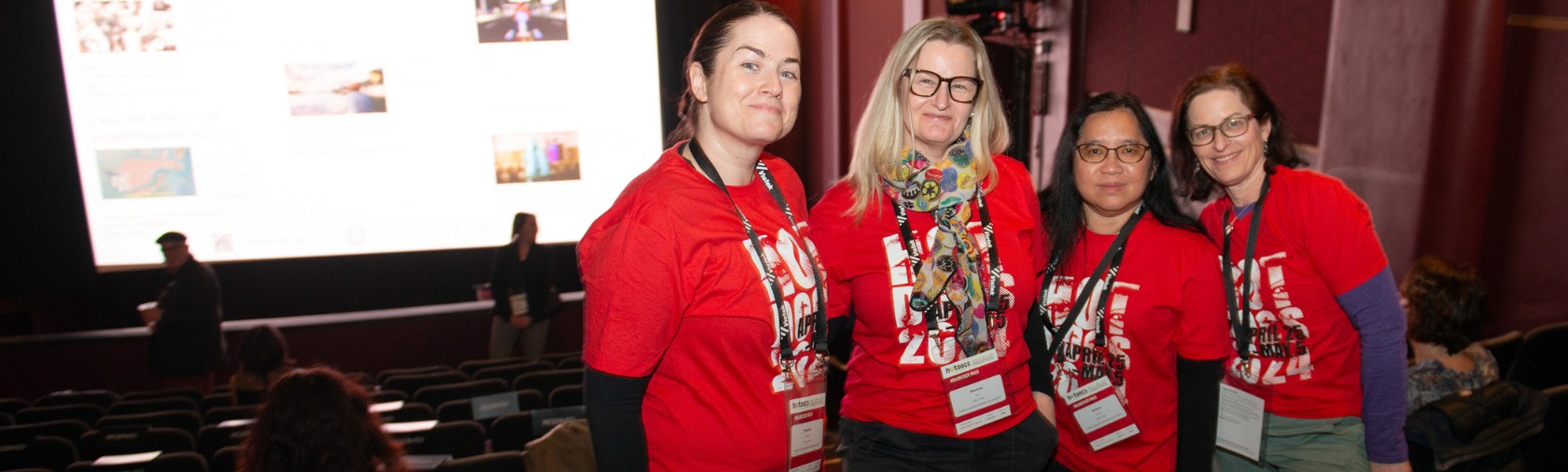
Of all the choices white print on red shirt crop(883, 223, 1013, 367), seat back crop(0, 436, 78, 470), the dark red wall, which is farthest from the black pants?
seat back crop(0, 436, 78, 470)

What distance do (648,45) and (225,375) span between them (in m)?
4.27

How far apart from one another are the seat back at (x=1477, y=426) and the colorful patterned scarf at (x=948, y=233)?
1404mm

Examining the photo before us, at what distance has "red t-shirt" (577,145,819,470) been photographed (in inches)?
51.3

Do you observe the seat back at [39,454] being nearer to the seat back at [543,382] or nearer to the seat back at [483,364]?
the seat back at [543,382]

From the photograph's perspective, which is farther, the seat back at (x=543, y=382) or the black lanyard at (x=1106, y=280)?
the seat back at (x=543, y=382)

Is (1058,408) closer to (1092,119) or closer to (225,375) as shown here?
(1092,119)

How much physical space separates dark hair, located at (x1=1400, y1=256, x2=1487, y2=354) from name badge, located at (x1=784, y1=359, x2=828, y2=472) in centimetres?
203

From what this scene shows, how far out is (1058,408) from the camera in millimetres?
1994

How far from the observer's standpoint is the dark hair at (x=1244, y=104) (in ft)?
6.53

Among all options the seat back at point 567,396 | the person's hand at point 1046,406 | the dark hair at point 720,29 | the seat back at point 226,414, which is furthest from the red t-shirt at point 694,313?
the seat back at point 226,414

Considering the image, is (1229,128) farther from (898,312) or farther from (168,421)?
(168,421)

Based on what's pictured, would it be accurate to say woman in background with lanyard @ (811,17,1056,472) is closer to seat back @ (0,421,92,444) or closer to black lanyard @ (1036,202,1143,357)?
black lanyard @ (1036,202,1143,357)

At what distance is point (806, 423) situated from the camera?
1.52m


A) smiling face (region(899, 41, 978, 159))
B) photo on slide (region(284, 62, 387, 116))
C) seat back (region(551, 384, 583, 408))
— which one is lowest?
seat back (region(551, 384, 583, 408))
